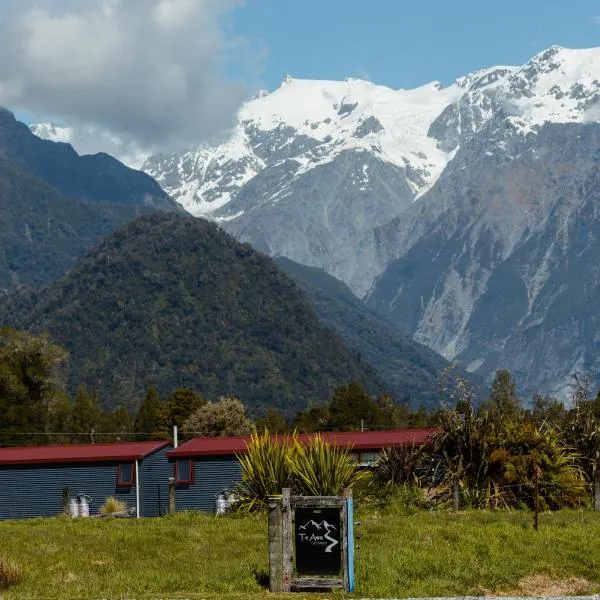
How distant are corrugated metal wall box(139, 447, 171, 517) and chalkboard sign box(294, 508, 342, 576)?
1287 inches

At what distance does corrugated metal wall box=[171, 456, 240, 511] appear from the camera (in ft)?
171

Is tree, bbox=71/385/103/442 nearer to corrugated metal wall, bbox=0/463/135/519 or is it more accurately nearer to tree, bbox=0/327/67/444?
tree, bbox=0/327/67/444

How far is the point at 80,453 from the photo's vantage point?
55906 mm

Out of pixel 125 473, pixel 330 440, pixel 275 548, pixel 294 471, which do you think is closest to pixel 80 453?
pixel 125 473

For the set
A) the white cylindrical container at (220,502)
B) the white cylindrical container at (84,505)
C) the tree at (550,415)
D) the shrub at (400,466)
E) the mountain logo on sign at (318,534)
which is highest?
the tree at (550,415)

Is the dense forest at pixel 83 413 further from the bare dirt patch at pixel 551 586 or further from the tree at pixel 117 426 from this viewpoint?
the bare dirt patch at pixel 551 586

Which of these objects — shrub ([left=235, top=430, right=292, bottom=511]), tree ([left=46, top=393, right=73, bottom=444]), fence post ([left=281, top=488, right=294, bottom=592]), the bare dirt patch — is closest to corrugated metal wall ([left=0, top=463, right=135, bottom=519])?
shrub ([left=235, top=430, right=292, bottom=511])

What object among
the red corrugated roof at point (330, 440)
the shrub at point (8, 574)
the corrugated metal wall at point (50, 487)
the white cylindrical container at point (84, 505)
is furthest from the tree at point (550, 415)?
the shrub at point (8, 574)

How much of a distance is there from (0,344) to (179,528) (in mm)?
82110

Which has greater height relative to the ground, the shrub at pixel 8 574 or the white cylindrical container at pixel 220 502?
the shrub at pixel 8 574

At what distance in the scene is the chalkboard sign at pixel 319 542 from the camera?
22.3m

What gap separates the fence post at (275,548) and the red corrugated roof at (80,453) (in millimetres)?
32574

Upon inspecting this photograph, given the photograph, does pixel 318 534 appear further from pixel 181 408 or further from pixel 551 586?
pixel 181 408

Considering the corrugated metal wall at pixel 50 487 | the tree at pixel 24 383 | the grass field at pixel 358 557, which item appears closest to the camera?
the grass field at pixel 358 557
